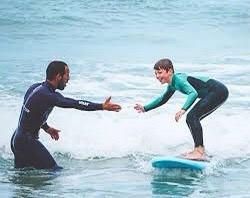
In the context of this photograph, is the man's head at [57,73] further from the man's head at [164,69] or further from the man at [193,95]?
the man's head at [164,69]

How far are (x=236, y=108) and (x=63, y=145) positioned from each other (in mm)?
3616

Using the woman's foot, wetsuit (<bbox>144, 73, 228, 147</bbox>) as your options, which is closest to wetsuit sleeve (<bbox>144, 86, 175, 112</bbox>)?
wetsuit (<bbox>144, 73, 228, 147</bbox>)

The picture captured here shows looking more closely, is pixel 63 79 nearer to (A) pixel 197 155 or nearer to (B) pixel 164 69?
(B) pixel 164 69

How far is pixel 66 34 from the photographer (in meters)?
22.4

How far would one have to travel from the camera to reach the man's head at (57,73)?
675cm

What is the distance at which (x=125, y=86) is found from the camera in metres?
13.8

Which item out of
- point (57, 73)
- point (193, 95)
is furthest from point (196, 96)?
point (57, 73)

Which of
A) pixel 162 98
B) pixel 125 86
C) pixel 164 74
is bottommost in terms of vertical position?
pixel 125 86

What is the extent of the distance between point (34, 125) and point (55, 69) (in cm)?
69

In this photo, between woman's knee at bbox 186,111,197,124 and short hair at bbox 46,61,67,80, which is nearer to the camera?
short hair at bbox 46,61,67,80

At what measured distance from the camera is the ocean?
7.04 meters

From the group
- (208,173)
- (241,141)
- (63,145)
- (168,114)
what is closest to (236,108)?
(168,114)

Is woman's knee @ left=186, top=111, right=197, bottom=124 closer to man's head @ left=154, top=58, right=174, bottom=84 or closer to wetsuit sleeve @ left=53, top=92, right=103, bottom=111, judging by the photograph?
man's head @ left=154, top=58, right=174, bottom=84

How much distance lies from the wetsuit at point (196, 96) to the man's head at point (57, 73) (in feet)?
4.26
